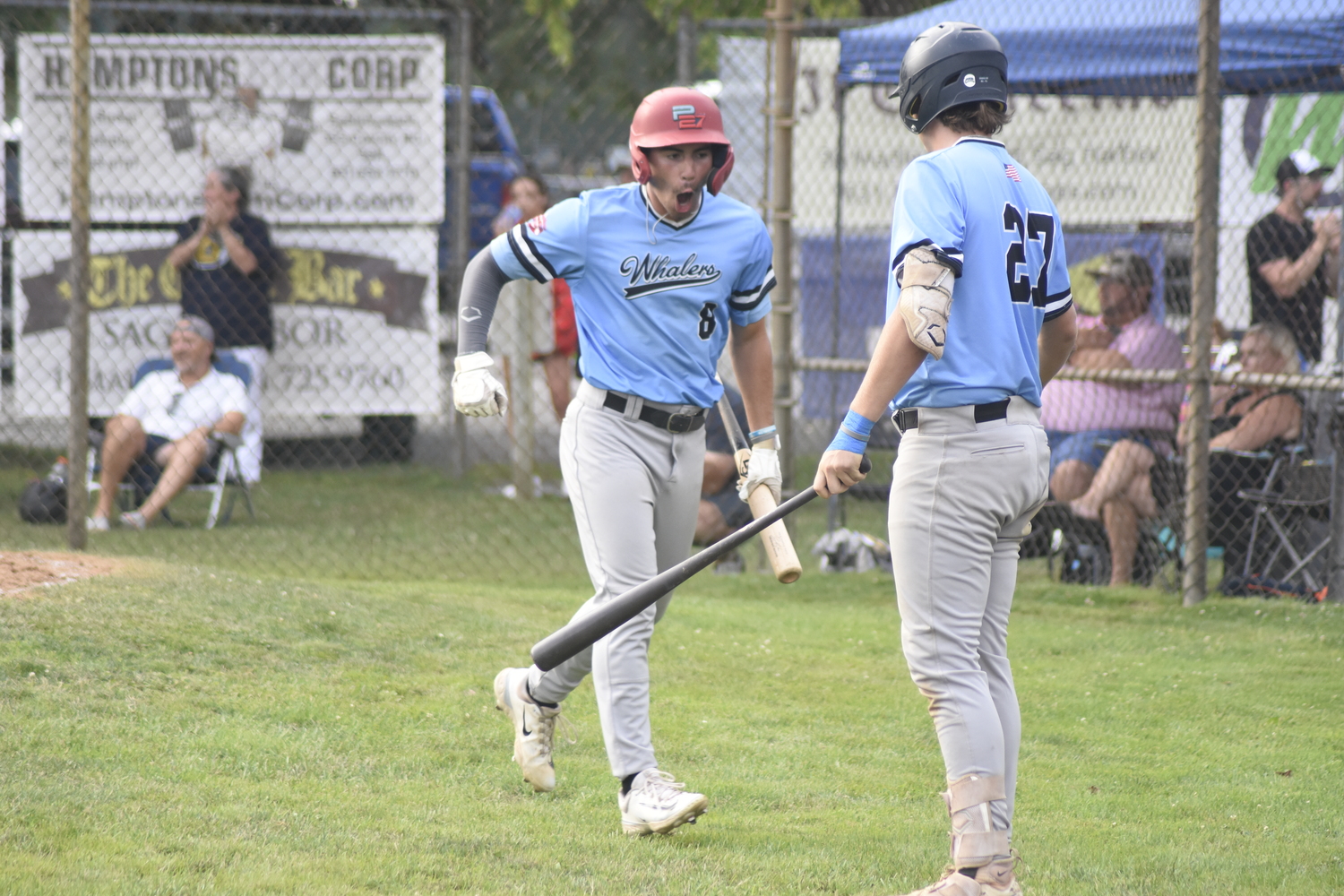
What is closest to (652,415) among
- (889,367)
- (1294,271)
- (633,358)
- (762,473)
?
(633,358)

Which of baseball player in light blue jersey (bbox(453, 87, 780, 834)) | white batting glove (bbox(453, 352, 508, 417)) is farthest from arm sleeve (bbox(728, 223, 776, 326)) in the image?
white batting glove (bbox(453, 352, 508, 417))

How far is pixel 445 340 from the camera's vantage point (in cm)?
1187

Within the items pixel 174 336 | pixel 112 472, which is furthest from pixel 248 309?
pixel 112 472

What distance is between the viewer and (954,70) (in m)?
3.21

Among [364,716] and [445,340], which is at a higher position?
[445,340]

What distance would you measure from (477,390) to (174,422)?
5579mm

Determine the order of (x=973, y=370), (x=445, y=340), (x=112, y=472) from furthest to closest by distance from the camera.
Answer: (x=445, y=340) < (x=112, y=472) < (x=973, y=370)

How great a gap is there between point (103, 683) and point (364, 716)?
0.87 m

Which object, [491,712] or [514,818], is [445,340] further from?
[514,818]

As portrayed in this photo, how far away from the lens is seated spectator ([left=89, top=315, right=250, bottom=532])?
8.54m

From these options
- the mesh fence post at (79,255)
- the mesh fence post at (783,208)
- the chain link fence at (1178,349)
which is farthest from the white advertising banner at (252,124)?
the chain link fence at (1178,349)

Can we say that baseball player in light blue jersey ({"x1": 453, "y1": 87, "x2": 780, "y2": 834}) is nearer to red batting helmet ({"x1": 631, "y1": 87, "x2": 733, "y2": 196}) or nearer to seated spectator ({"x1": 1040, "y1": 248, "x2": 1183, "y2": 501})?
red batting helmet ({"x1": 631, "y1": 87, "x2": 733, "y2": 196})

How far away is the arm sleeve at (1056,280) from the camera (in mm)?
3342

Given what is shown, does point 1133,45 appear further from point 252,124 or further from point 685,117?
point 252,124
